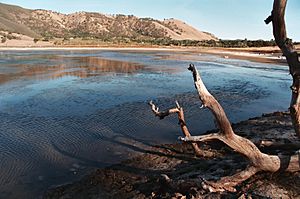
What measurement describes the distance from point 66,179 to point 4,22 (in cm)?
10535

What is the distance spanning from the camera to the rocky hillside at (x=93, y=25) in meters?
132

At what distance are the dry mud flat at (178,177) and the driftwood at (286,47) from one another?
3.64ft

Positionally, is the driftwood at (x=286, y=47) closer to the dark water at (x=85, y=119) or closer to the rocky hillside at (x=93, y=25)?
the dark water at (x=85, y=119)

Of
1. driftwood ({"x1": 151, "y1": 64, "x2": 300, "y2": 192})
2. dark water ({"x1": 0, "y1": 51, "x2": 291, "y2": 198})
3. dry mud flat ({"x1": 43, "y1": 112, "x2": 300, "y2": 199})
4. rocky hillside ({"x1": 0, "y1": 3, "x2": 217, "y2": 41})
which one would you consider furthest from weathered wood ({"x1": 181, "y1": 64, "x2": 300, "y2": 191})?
rocky hillside ({"x1": 0, "y1": 3, "x2": 217, "y2": 41})

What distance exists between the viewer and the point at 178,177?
6277 millimetres

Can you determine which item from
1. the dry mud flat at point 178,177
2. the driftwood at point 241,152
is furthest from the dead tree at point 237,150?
the dry mud flat at point 178,177

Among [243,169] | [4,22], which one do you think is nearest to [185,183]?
[243,169]

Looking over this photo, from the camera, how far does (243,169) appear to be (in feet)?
18.3

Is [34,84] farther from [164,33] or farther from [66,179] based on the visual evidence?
[164,33]

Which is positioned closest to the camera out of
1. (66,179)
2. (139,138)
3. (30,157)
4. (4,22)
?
(66,179)

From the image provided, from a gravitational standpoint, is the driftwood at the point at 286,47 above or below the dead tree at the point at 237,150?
above

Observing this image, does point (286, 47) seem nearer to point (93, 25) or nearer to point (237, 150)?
point (237, 150)

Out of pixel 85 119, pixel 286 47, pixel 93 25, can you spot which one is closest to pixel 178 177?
pixel 286 47

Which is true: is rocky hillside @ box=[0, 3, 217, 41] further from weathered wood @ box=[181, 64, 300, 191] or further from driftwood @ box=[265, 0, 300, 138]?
driftwood @ box=[265, 0, 300, 138]
